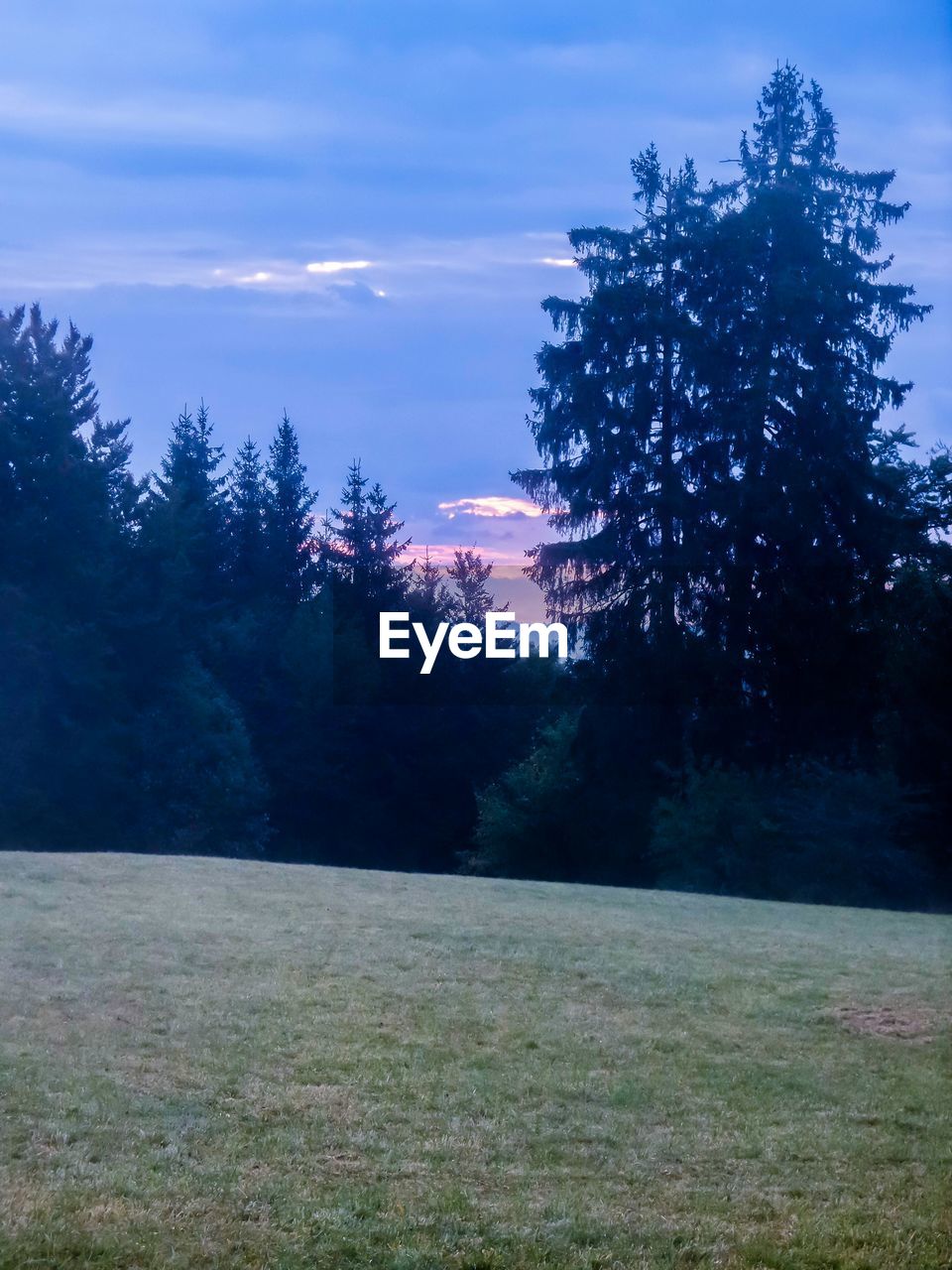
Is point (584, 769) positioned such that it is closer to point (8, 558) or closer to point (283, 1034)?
point (8, 558)

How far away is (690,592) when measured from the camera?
2359cm

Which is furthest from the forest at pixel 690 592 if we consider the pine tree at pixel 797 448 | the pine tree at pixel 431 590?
the pine tree at pixel 431 590

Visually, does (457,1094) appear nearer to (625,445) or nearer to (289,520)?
(625,445)

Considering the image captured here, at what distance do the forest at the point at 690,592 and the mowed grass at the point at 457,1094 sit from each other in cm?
1175

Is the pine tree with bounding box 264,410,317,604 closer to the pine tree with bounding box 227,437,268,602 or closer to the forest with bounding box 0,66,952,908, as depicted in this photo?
the pine tree with bounding box 227,437,268,602

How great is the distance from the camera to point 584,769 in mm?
25906

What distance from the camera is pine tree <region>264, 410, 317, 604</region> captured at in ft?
149

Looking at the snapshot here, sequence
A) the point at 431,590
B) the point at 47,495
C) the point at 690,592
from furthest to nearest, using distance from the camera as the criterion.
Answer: the point at 431,590 → the point at 47,495 → the point at 690,592

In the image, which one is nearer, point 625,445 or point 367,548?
point 625,445

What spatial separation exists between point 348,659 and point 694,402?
1756cm

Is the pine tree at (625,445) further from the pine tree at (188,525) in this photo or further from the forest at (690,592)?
the pine tree at (188,525)

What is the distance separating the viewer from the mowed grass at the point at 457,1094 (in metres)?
4.52

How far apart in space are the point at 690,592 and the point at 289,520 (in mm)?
25829

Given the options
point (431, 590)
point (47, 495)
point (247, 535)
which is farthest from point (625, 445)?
point (247, 535)
